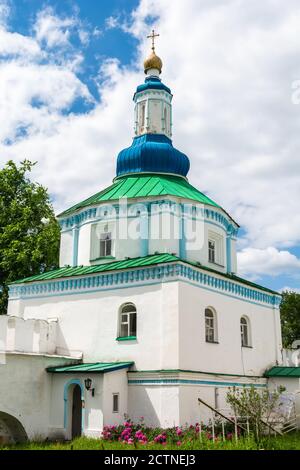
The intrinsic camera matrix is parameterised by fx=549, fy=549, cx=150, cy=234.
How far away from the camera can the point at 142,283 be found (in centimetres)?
1697

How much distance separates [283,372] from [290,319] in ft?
72.2

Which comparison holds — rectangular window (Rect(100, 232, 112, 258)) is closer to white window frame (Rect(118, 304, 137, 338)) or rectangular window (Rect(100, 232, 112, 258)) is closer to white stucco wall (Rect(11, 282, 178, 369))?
white stucco wall (Rect(11, 282, 178, 369))

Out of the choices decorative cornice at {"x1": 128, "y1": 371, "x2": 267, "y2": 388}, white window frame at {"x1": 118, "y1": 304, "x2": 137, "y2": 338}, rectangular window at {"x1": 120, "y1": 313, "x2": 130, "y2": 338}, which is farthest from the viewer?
rectangular window at {"x1": 120, "y1": 313, "x2": 130, "y2": 338}

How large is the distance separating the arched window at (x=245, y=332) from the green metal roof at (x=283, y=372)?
1466 millimetres

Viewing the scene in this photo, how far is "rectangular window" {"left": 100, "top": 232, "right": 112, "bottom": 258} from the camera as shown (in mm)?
19562

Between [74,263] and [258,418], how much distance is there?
9.00 meters

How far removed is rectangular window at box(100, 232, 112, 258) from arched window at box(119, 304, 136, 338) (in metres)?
2.82

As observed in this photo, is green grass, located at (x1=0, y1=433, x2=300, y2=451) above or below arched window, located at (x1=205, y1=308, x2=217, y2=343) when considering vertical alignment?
below

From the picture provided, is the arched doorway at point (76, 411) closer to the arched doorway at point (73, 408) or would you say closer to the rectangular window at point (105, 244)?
the arched doorway at point (73, 408)

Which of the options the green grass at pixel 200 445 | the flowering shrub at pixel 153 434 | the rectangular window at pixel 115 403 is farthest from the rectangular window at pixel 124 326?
the green grass at pixel 200 445

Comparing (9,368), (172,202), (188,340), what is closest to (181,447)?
(188,340)

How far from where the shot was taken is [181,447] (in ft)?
40.0

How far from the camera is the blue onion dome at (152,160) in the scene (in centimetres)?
2150

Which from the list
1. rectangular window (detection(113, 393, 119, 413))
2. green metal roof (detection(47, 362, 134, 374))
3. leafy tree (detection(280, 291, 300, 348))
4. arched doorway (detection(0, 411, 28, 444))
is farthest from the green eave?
leafy tree (detection(280, 291, 300, 348))
